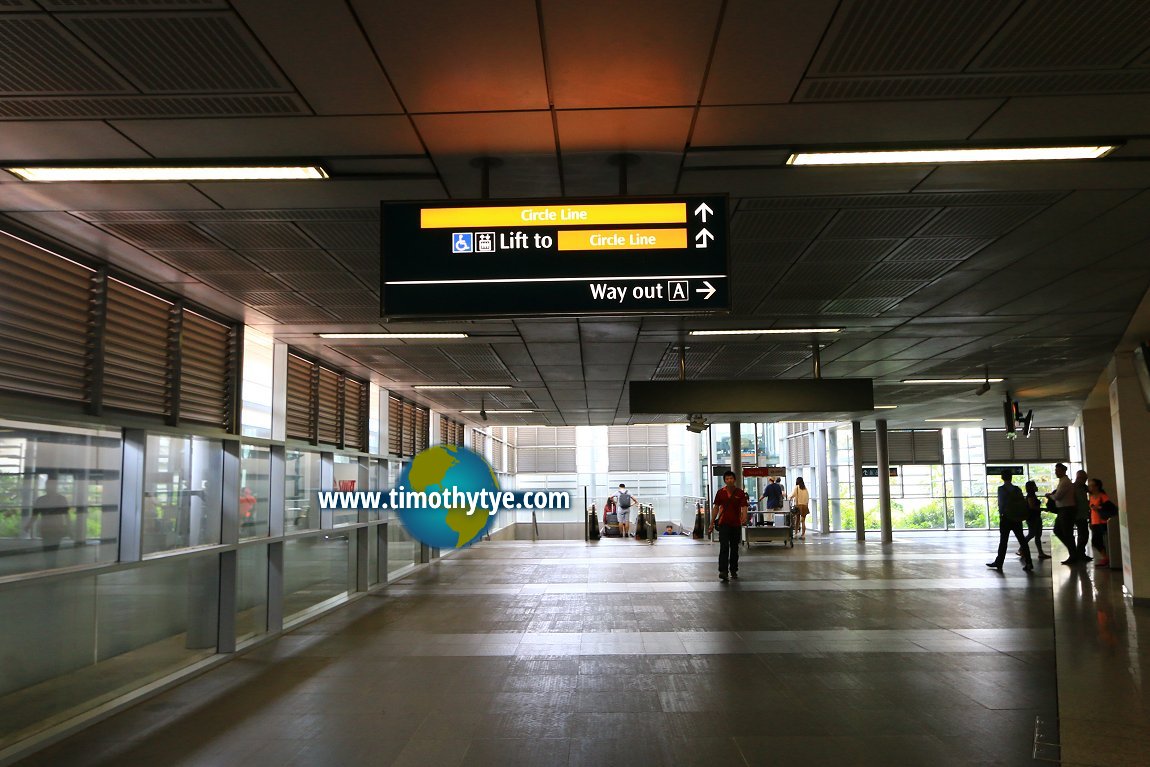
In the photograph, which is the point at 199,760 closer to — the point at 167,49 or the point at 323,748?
the point at 323,748

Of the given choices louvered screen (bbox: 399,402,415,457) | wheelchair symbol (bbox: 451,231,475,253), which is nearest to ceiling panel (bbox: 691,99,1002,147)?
wheelchair symbol (bbox: 451,231,475,253)

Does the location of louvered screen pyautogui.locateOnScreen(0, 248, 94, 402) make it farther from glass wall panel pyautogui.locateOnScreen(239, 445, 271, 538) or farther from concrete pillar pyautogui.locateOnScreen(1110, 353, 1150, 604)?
concrete pillar pyautogui.locateOnScreen(1110, 353, 1150, 604)

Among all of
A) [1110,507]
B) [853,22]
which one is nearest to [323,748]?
[853,22]

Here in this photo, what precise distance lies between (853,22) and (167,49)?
2750 mm

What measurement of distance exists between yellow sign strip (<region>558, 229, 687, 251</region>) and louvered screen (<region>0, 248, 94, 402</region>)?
12.1ft

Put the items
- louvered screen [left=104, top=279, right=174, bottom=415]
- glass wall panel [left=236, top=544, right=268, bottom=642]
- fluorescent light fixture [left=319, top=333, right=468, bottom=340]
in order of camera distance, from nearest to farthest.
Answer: louvered screen [left=104, top=279, right=174, bottom=415], glass wall panel [left=236, top=544, right=268, bottom=642], fluorescent light fixture [left=319, top=333, right=468, bottom=340]

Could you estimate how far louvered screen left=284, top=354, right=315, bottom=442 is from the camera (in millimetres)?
10328

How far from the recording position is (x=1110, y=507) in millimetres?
12969

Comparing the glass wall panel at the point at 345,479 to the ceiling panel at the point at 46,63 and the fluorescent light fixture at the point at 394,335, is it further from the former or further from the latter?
the ceiling panel at the point at 46,63

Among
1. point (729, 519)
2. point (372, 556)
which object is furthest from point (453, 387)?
point (729, 519)

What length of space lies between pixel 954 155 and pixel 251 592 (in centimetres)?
802

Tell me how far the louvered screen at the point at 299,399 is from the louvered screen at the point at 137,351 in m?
2.82

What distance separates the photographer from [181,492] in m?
7.73

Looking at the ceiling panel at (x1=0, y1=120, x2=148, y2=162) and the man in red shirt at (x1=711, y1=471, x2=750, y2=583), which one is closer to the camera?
the ceiling panel at (x1=0, y1=120, x2=148, y2=162)
